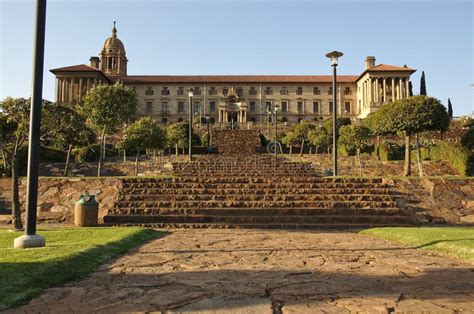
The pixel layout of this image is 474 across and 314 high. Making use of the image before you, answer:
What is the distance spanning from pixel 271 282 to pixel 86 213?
7990 millimetres

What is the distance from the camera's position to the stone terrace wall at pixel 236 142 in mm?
42812

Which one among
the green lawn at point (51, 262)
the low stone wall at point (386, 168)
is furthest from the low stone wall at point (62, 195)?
the low stone wall at point (386, 168)

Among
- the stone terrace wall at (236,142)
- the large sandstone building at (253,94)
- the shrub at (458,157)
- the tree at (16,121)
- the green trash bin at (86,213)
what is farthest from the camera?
the large sandstone building at (253,94)

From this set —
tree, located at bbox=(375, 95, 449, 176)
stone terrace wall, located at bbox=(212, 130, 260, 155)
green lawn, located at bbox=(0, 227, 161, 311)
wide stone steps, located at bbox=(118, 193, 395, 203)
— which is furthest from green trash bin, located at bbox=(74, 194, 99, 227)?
stone terrace wall, located at bbox=(212, 130, 260, 155)

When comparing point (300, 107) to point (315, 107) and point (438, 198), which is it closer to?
point (315, 107)

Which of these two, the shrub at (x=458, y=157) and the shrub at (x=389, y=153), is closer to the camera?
the shrub at (x=458, y=157)

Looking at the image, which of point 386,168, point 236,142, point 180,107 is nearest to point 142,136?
point 386,168

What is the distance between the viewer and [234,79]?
269 feet

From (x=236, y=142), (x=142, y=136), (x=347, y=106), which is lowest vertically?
(x=142, y=136)

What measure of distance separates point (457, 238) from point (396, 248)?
1.43 m

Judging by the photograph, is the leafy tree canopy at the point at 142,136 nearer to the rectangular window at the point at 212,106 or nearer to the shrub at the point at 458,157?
the shrub at the point at 458,157

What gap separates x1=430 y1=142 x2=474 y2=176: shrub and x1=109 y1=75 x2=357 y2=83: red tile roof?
59669mm

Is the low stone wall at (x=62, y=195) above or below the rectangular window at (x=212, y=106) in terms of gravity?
below

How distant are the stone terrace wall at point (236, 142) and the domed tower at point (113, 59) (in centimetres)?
4588
